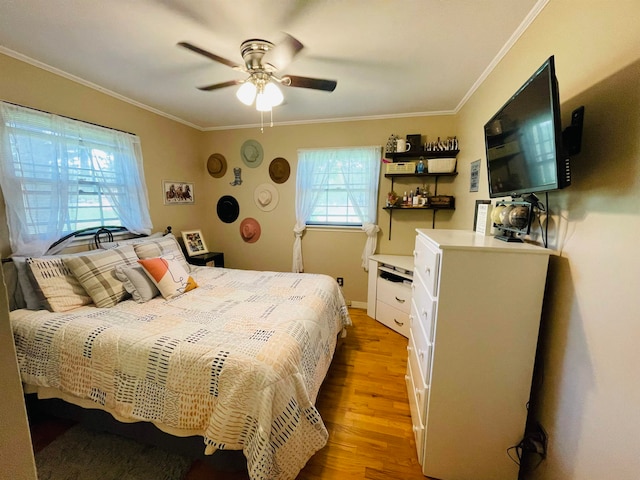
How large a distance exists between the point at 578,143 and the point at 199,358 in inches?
76.4

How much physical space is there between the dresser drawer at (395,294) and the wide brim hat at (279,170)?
1.84 m

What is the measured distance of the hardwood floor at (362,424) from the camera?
1.43 metres

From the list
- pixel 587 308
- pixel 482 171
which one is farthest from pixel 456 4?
pixel 587 308

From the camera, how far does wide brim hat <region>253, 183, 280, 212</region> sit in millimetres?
3707

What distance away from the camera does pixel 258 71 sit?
5.94ft

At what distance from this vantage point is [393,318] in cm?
295

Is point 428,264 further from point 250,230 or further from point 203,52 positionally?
point 250,230

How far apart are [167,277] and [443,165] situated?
2.92 metres

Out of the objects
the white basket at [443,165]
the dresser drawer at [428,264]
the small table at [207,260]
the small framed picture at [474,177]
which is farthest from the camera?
the small table at [207,260]

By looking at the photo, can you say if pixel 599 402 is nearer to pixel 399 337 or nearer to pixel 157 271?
pixel 399 337

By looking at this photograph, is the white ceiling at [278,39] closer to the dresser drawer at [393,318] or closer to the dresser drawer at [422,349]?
the dresser drawer at [422,349]

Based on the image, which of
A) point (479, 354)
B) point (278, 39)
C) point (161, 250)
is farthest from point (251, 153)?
point (479, 354)

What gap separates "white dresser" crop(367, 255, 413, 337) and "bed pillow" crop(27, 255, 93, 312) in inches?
105

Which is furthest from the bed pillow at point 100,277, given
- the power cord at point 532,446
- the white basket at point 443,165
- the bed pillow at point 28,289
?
the white basket at point 443,165
